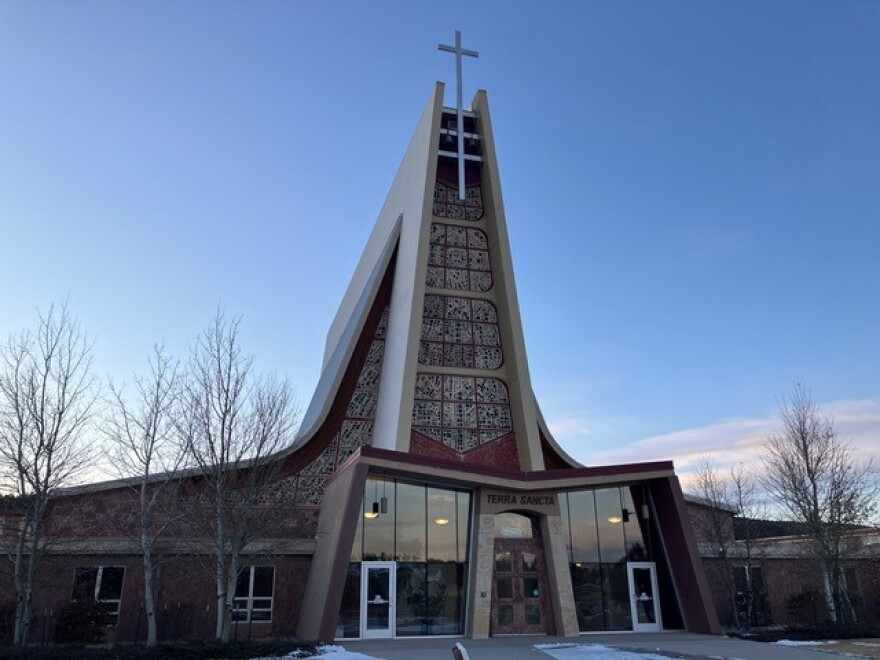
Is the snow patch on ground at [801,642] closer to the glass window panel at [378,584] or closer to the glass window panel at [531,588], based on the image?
the glass window panel at [531,588]

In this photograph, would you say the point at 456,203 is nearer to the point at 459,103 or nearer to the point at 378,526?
the point at 459,103

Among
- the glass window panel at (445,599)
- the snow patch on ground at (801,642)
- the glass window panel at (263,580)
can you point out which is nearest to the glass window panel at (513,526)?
the glass window panel at (445,599)

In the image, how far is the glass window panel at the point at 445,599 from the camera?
18.9m

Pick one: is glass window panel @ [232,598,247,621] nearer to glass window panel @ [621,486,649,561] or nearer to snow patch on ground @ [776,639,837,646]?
glass window panel @ [621,486,649,561]

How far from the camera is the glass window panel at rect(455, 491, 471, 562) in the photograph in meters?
19.8

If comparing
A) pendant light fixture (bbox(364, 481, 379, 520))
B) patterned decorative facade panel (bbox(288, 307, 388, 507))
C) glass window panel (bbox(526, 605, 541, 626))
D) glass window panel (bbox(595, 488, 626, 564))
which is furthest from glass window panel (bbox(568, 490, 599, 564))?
patterned decorative facade panel (bbox(288, 307, 388, 507))

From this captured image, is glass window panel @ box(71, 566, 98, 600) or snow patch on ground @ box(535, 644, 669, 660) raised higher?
glass window panel @ box(71, 566, 98, 600)

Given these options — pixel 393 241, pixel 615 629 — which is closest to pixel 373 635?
pixel 615 629

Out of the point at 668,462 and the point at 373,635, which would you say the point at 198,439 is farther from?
the point at 668,462

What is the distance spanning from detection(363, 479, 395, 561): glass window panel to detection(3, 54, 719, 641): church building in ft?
0.13

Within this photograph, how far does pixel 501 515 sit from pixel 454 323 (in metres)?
7.11

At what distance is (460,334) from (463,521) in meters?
6.81

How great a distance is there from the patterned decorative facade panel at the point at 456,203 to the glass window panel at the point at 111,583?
15.7m

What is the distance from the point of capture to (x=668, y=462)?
20766mm
